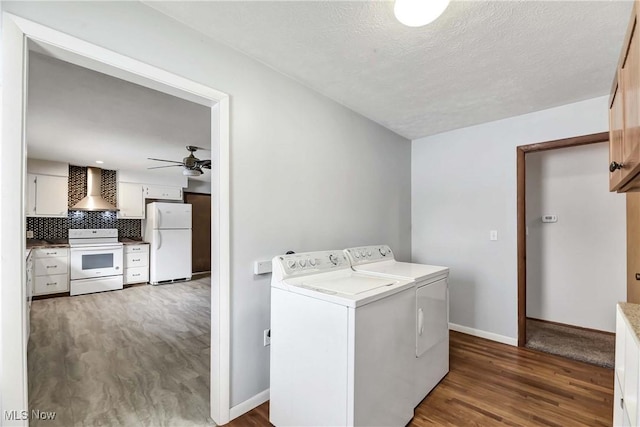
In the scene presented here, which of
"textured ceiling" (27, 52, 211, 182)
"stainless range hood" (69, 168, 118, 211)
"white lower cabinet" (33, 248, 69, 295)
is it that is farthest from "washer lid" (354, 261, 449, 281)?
"stainless range hood" (69, 168, 118, 211)

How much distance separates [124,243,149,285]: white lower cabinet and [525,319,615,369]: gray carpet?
6.14 m

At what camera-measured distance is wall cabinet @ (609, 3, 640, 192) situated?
88 cm

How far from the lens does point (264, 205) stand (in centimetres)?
202

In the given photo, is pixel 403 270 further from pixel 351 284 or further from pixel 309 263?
pixel 309 263

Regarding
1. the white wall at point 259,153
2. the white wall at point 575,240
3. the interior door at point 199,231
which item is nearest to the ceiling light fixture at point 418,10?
the white wall at point 259,153

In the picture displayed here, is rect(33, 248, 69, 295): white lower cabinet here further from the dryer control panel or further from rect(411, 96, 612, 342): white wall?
rect(411, 96, 612, 342): white wall

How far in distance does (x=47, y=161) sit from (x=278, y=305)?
18.0 feet

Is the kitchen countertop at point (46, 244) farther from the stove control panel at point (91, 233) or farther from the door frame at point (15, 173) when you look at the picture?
the door frame at point (15, 173)

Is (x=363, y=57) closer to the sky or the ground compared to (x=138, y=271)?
closer to the sky

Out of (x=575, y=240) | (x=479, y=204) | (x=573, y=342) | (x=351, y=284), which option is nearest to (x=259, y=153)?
(x=351, y=284)

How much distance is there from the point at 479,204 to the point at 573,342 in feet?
5.49

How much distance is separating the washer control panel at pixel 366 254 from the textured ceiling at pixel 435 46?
52.5 inches

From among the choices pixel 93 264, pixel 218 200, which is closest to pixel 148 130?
pixel 218 200

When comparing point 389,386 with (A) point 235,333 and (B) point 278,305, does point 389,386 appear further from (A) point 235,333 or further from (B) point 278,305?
(A) point 235,333
